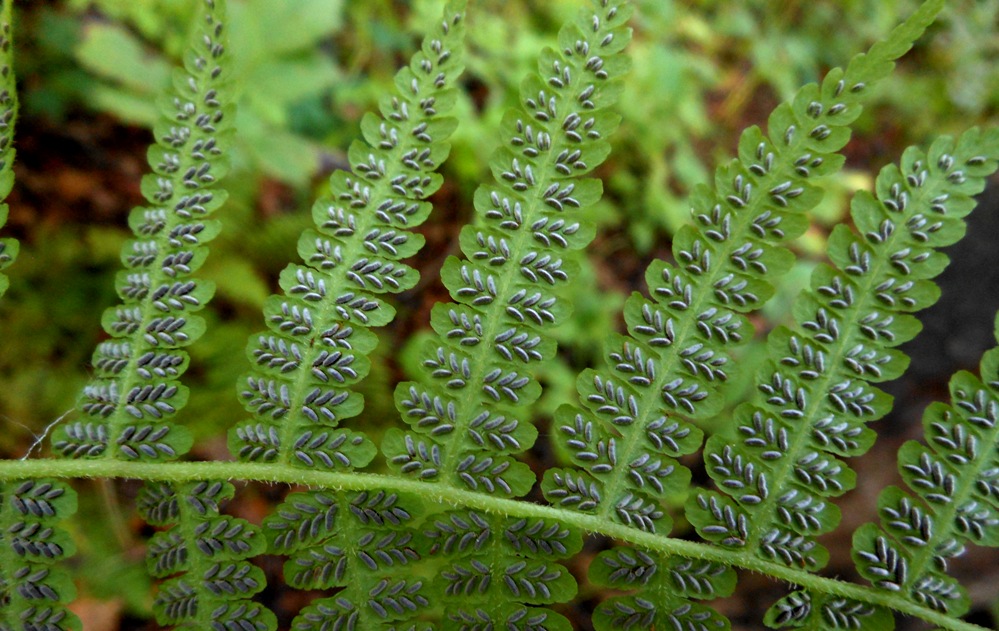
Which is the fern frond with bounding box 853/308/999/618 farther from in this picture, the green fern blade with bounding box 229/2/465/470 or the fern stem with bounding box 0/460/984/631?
the green fern blade with bounding box 229/2/465/470

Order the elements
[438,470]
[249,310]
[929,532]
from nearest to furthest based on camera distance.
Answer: [929,532] < [438,470] < [249,310]

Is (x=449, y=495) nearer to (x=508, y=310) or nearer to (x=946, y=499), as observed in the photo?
(x=508, y=310)

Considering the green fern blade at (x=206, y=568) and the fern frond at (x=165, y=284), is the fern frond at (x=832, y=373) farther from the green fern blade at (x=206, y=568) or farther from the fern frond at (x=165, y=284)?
the fern frond at (x=165, y=284)

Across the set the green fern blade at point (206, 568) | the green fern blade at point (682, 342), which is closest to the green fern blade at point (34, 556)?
the green fern blade at point (206, 568)

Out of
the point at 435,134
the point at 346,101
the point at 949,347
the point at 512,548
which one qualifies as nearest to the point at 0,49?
the point at 435,134

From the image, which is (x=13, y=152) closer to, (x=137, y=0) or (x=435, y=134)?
(x=435, y=134)

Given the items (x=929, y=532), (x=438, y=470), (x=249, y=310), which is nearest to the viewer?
(x=929, y=532)

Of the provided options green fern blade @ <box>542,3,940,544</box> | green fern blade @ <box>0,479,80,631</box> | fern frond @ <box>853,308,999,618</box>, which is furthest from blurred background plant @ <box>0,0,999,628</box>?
fern frond @ <box>853,308,999,618</box>
